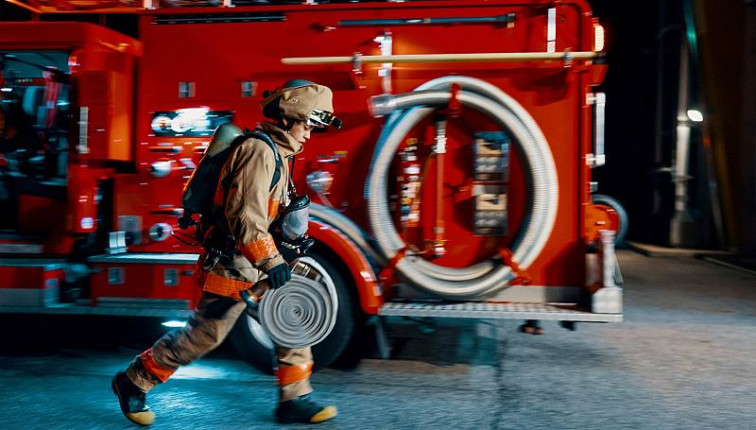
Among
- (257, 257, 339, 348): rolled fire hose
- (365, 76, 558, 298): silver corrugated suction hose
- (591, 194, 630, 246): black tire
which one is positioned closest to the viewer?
(257, 257, 339, 348): rolled fire hose

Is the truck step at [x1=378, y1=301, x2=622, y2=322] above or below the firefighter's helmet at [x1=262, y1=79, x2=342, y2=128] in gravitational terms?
below

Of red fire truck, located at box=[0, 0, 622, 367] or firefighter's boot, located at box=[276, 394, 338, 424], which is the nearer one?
firefighter's boot, located at box=[276, 394, 338, 424]

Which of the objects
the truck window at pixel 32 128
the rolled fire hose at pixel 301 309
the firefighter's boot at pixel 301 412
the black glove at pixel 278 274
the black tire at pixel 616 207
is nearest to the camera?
the black glove at pixel 278 274

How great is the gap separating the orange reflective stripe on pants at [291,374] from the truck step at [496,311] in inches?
37.5

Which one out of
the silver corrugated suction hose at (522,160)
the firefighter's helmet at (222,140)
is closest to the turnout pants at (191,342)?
the firefighter's helmet at (222,140)

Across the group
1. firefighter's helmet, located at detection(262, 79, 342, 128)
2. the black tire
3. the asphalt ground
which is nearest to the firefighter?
firefighter's helmet, located at detection(262, 79, 342, 128)

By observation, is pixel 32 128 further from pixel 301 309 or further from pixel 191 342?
pixel 191 342

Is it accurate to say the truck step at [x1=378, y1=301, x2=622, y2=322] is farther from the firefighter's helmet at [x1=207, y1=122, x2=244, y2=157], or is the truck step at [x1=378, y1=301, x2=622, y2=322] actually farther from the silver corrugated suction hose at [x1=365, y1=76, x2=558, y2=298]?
the firefighter's helmet at [x1=207, y1=122, x2=244, y2=157]

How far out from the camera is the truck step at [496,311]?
5.03m

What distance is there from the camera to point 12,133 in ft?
20.4

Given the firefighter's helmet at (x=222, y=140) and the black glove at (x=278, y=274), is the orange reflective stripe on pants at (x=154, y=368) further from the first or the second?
the firefighter's helmet at (x=222, y=140)

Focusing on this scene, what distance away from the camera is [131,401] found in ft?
14.0

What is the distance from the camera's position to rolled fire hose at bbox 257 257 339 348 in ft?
15.9

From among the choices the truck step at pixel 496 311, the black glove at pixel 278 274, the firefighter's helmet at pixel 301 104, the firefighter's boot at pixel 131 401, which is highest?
the firefighter's helmet at pixel 301 104
